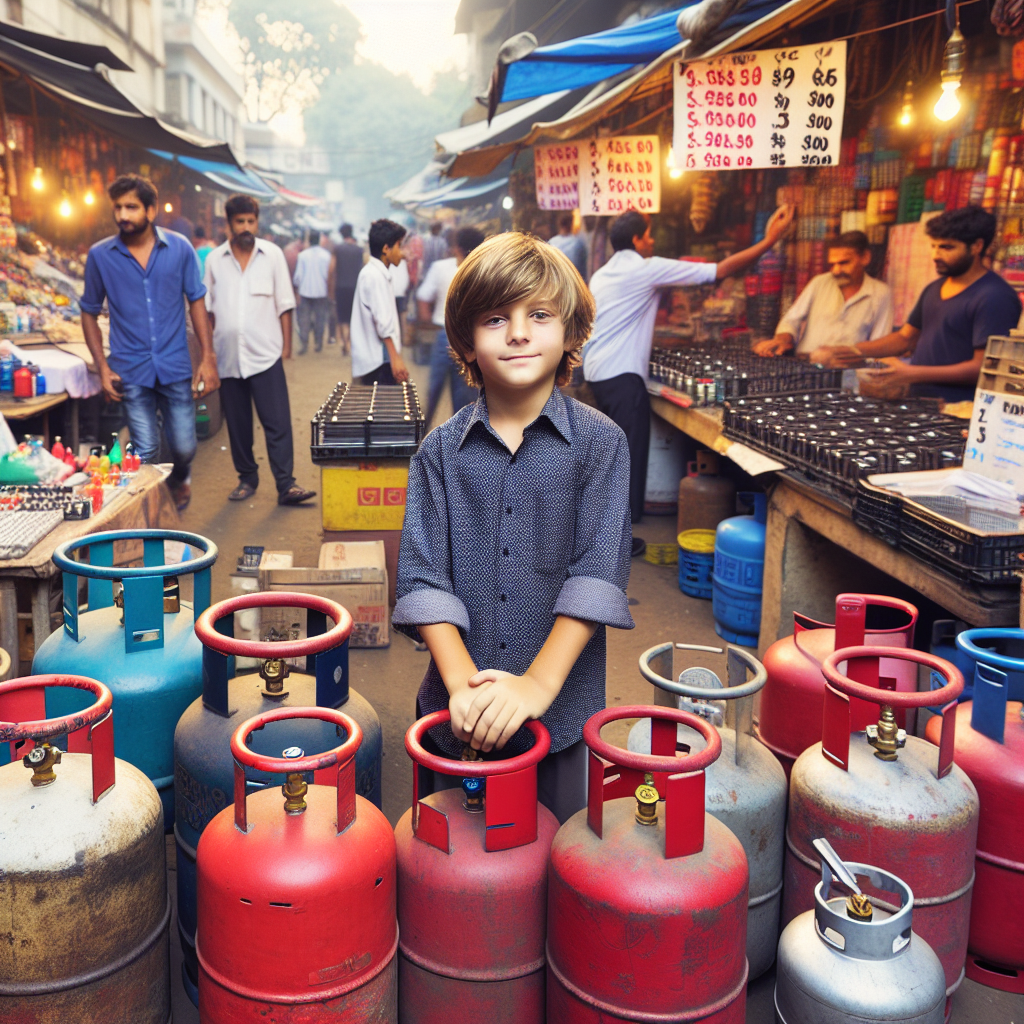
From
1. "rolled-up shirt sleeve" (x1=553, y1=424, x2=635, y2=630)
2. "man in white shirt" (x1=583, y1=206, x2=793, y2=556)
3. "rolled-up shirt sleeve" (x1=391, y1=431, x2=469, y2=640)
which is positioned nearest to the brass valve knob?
"rolled-up shirt sleeve" (x1=553, y1=424, x2=635, y2=630)

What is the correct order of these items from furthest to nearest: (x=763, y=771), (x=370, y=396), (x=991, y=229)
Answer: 1. (x=370, y=396)
2. (x=991, y=229)
3. (x=763, y=771)

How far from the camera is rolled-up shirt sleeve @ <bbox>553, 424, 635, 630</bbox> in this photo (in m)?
2.17

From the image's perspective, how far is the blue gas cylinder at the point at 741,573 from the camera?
17.7 feet

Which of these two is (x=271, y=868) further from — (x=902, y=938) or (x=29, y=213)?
(x=29, y=213)

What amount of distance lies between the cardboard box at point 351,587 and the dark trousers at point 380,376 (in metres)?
2.82

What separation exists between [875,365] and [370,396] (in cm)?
368

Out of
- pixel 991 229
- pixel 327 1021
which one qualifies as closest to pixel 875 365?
pixel 991 229

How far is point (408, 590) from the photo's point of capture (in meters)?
2.25

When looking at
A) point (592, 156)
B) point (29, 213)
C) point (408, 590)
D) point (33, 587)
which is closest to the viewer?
point (408, 590)

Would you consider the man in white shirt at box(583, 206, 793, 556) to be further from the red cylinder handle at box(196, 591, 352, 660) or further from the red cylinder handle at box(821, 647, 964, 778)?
the red cylinder handle at box(196, 591, 352, 660)

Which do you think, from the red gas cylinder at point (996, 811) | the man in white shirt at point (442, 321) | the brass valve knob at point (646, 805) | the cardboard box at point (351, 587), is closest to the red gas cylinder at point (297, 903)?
the brass valve knob at point (646, 805)

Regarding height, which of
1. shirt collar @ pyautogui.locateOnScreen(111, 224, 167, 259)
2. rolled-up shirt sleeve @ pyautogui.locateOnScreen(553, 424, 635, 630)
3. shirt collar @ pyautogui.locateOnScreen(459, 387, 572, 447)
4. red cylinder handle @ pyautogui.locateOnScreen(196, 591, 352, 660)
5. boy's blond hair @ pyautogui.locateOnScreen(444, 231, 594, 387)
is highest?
shirt collar @ pyautogui.locateOnScreen(111, 224, 167, 259)

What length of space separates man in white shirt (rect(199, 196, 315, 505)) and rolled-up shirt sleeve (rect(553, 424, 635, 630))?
231 inches

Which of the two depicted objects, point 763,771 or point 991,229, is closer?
point 763,771
